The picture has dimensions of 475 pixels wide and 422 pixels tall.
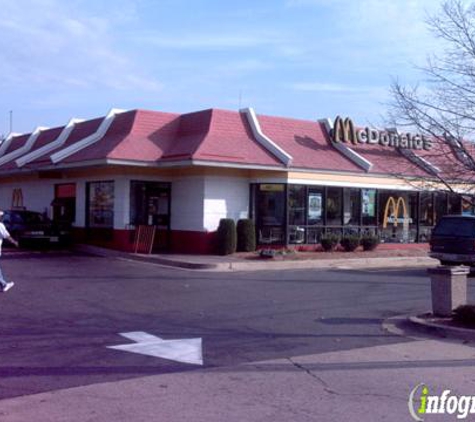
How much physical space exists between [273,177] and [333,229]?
11.7 ft

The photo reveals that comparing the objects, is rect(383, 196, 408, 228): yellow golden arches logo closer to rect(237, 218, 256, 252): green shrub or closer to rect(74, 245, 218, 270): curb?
rect(237, 218, 256, 252): green shrub

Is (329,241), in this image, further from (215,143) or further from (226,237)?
(215,143)

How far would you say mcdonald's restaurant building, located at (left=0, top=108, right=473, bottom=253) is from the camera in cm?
2553

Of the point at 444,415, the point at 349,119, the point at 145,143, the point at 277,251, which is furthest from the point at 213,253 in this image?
the point at 444,415

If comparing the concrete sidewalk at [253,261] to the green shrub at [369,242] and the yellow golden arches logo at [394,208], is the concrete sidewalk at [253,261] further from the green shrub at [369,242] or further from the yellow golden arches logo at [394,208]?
the yellow golden arches logo at [394,208]

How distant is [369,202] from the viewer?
28859 millimetres

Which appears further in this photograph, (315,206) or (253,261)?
(315,206)

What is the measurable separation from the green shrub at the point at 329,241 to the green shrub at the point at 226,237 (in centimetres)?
385

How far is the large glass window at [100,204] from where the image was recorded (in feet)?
87.7

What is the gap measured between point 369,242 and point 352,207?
1.67 m

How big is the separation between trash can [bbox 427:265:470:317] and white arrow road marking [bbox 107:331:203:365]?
176 inches

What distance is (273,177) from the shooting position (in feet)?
86.3

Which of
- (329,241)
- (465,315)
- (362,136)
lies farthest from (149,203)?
(465,315)

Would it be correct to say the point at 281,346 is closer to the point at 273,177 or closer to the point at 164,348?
the point at 164,348
